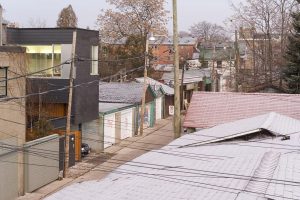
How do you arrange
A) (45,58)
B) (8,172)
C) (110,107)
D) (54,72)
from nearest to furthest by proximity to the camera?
1. (8,172)
2. (54,72)
3. (45,58)
4. (110,107)

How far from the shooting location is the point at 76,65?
988 inches

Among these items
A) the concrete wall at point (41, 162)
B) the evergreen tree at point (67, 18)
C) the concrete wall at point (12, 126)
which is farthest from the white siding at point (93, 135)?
the evergreen tree at point (67, 18)

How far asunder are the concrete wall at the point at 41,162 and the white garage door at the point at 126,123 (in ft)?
32.8

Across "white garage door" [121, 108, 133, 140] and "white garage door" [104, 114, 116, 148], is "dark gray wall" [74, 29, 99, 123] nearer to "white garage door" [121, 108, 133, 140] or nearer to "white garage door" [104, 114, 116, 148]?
"white garage door" [104, 114, 116, 148]

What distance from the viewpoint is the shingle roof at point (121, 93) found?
33.9 metres

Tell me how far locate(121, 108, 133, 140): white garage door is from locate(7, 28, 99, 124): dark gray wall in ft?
18.0

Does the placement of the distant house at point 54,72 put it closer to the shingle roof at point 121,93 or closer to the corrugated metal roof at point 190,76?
the shingle roof at point 121,93

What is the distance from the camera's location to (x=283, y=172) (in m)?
11.1

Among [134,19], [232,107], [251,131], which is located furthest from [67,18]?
[251,131]

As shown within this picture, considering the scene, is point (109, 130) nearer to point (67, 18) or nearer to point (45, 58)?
point (45, 58)

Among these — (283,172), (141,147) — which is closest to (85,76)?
(141,147)

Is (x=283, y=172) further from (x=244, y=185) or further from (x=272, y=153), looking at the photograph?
(x=272, y=153)

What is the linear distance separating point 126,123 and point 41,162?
12295 mm

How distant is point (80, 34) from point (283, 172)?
16.5 meters
